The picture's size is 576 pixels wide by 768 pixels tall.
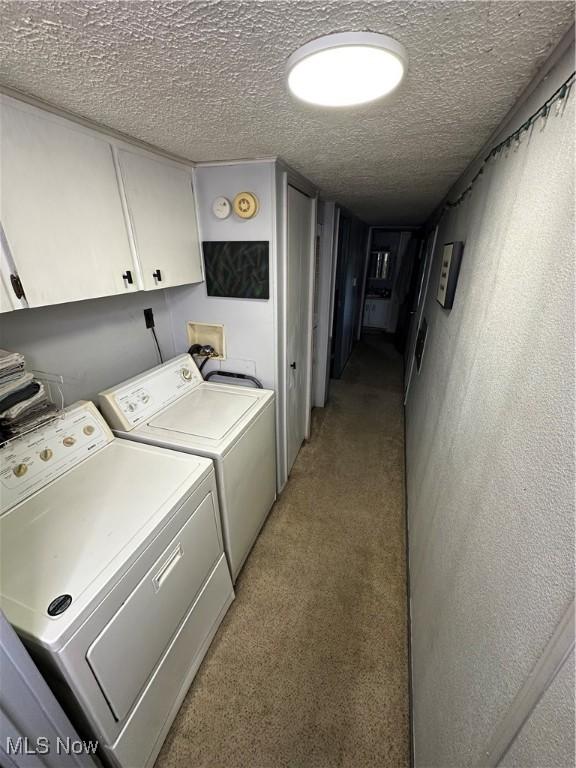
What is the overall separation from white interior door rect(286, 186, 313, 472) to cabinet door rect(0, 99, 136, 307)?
955 mm

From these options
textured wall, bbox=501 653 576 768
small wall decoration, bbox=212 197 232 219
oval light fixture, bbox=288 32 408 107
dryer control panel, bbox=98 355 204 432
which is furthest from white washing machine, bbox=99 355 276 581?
oval light fixture, bbox=288 32 408 107

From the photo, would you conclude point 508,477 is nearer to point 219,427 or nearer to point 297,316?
point 219,427

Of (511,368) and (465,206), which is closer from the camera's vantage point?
(511,368)

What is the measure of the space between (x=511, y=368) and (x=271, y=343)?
1364 millimetres

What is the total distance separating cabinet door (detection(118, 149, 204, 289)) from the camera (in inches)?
54.3

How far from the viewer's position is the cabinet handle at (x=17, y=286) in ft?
3.21

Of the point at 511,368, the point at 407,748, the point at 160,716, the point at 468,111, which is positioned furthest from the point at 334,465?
the point at 468,111

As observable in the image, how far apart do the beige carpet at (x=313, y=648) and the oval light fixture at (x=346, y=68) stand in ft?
7.13

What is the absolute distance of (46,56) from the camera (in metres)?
0.75

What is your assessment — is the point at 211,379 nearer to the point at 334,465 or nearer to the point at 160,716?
the point at 334,465

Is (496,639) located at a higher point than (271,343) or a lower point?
lower

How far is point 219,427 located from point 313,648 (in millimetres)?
1176

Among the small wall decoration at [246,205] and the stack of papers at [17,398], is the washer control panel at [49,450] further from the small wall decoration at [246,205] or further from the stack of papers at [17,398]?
the small wall decoration at [246,205]

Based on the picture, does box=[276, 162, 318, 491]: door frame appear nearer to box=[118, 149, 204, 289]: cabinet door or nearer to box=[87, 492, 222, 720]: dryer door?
box=[118, 149, 204, 289]: cabinet door
